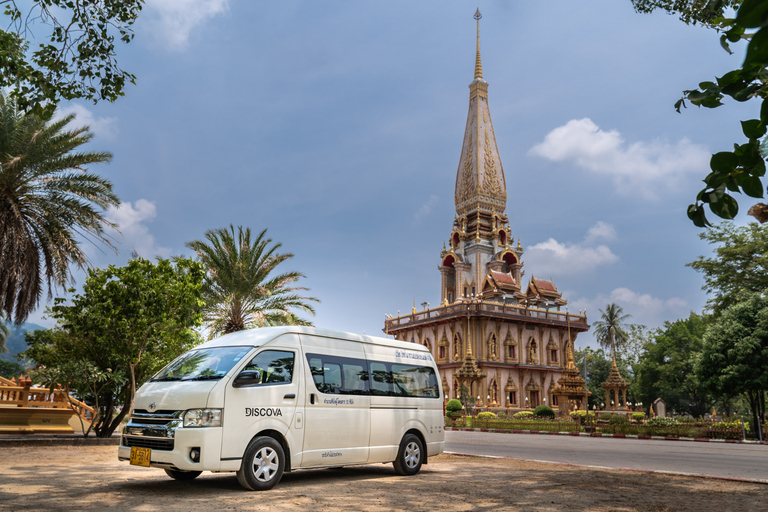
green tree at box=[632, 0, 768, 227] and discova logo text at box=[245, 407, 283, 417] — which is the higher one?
green tree at box=[632, 0, 768, 227]

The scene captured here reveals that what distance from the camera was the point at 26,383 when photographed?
1831cm

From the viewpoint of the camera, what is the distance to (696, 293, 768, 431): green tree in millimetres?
27516

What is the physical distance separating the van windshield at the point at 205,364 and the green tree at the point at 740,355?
27.4 metres

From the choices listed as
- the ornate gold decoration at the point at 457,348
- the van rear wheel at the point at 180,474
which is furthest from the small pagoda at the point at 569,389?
the van rear wheel at the point at 180,474

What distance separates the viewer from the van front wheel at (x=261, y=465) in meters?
7.69

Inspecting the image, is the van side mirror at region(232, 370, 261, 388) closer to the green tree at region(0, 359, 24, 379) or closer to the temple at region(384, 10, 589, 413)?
the temple at region(384, 10, 589, 413)

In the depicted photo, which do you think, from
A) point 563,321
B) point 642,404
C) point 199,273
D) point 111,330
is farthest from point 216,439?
point 642,404

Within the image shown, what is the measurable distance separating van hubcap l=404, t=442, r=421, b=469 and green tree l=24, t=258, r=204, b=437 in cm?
886

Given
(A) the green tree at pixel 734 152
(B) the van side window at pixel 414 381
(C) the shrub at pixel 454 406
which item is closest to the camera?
(A) the green tree at pixel 734 152

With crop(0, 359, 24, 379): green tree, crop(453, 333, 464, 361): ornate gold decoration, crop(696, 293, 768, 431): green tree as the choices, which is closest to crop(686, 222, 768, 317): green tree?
crop(696, 293, 768, 431): green tree

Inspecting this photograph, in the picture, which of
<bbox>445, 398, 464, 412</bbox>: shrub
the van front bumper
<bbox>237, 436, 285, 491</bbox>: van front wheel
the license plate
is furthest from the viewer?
<bbox>445, 398, 464, 412</bbox>: shrub

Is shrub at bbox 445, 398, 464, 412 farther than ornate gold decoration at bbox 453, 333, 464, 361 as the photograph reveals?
No

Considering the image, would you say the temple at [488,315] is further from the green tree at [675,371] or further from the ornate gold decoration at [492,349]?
the green tree at [675,371]

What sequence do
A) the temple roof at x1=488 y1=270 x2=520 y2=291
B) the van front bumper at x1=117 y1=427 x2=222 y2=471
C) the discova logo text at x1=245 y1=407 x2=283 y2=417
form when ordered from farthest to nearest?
1. the temple roof at x1=488 y1=270 x2=520 y2=291
2. the discova logo text at x1=245 y1=407 x2=283 y2=417
3. the van front bumper at x1=117 y1=427 x2=222 y2=471
